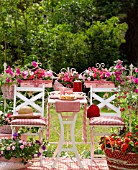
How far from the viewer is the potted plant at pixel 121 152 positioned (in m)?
5.21

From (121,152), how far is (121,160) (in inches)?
3.2

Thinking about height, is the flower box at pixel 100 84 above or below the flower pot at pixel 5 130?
above

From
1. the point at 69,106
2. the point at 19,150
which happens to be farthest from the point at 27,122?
the point at 69,106

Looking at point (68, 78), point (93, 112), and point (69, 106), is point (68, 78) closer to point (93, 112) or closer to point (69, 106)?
point (93, 112)

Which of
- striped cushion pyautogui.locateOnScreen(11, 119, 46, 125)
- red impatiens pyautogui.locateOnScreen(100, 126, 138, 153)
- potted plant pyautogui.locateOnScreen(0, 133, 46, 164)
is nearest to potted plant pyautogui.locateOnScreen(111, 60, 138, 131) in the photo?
red impatiens pyautogui.locateOnScreen(100, 126, 138, 153)

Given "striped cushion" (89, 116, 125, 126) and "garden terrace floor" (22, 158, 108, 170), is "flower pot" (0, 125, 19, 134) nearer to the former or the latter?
"garden terrace floor" (22, 158, 108, 170)

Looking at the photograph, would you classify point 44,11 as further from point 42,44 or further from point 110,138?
point 110,138

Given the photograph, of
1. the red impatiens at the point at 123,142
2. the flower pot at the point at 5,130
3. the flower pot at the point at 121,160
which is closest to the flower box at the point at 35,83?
the flower pot at the point at 5,130

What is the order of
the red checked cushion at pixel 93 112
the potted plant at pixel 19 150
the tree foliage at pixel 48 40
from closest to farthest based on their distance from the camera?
the potted plant at pixel 19 150 < the red checked cushion at pixel 93 112 < the tree foliage at pixel 48 40

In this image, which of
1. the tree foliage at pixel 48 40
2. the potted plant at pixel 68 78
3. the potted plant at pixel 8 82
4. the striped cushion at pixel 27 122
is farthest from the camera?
the tree foliage at pixel 48 40

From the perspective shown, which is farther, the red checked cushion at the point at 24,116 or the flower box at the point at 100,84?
the flower box at the point at 100,84

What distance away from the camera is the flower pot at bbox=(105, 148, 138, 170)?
5.21 meters

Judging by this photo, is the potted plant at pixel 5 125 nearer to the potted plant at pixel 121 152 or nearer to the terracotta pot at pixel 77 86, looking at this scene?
the terracotta pot at pixel 77 86

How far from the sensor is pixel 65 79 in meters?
6.61
